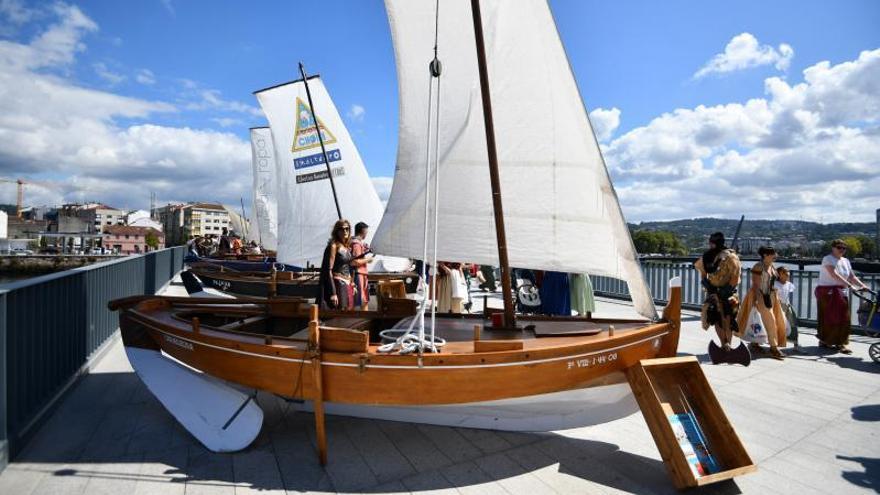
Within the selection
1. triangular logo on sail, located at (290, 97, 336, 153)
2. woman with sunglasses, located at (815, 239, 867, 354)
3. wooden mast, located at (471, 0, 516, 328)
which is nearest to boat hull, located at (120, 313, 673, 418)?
wooden mast, located at (471, 0, 516, 328)

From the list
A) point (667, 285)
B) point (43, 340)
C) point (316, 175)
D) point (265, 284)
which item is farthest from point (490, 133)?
point (667, 285)

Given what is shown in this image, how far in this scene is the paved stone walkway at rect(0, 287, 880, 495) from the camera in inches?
119

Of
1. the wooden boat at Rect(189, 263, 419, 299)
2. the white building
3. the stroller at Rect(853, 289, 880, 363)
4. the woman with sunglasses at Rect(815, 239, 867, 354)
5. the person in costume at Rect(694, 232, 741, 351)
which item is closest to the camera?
the person in costume at Rect(694, 232, 741, 351)

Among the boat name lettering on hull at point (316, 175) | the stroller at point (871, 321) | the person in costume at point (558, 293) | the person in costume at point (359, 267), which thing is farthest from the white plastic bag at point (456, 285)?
the stroller at point (871, 321)

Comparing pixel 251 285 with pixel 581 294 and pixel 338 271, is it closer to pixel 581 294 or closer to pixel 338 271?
pixel 338 271

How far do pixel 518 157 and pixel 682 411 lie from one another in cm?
237

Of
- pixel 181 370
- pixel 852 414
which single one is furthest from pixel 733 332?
pixel 181 370

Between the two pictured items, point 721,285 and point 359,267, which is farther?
point 359,267

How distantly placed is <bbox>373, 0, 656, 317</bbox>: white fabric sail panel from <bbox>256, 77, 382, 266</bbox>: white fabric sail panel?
7079mm

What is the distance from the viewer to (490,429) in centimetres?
395

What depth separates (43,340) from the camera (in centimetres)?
405

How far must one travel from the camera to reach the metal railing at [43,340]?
330cm

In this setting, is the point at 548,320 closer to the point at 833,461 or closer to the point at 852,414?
the point at 833,461

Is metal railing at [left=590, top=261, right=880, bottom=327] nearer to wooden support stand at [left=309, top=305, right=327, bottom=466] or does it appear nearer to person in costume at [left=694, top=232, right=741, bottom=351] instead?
person in costume at [left=694, top=232, right=741, bottom=351]
